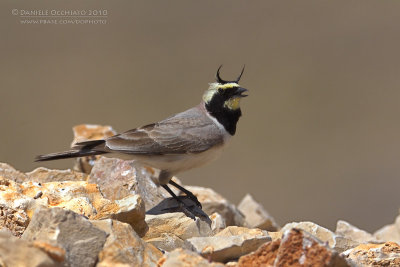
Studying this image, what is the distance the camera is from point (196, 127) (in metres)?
7.41

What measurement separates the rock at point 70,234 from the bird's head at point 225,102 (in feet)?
11.1

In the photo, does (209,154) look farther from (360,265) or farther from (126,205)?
(360,265)

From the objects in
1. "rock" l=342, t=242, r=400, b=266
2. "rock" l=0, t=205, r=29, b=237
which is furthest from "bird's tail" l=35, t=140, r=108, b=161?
"rock" l=342, t=242, r=400, b=266

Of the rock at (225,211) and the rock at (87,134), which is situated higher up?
the rock at (87,134)

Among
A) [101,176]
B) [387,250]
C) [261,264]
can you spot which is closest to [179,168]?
[101,176]

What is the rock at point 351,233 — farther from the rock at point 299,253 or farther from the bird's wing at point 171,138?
the rock at point 299,253

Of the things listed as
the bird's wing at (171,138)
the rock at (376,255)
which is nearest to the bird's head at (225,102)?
the bird's wing at (171,138)

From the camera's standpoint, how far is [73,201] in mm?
5773

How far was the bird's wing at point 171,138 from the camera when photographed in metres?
7.14

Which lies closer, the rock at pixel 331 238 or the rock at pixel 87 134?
the rock at pixel 331 238

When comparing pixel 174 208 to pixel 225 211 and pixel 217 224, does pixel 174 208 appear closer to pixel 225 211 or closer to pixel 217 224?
pixel 217 224

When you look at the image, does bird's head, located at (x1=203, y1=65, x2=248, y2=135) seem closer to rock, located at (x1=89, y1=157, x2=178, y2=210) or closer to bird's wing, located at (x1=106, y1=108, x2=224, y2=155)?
bird's wing, located at (x1=106, y1=108, x2=224, y2=155)

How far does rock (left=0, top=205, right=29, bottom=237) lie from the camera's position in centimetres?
528

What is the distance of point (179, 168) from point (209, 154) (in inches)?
14.1
